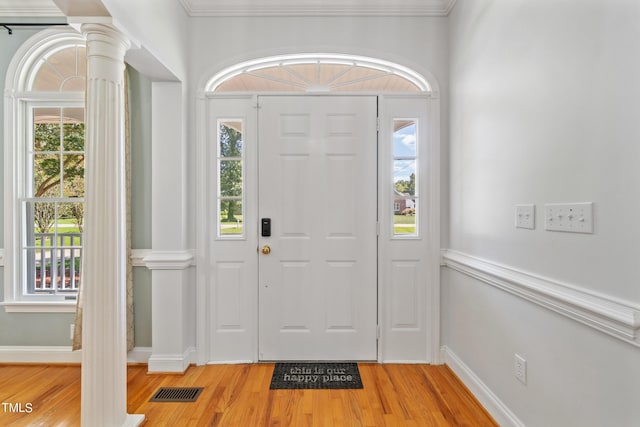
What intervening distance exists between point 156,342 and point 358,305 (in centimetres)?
159

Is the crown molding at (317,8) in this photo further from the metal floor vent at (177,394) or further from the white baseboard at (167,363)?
the metal floor vent at (177,394)

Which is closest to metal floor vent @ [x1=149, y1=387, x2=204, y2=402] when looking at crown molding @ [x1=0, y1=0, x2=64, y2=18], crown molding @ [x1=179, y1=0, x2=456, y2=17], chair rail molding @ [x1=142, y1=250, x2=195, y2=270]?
chair rail molding @ [x1=142, y1=250, x2=195, y2=270]

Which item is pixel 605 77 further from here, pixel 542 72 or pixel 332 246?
pixel 332 246

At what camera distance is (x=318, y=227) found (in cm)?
299

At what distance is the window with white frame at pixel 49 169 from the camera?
3.03 metres

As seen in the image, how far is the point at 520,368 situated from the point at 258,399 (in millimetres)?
1586

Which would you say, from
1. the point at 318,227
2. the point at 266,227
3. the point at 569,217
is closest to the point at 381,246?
the point at 318,227

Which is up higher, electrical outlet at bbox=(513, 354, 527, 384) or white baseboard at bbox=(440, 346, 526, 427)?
electrical outlet at bbox=(513, 354, 527, 384)

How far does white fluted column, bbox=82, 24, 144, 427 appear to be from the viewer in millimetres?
1890

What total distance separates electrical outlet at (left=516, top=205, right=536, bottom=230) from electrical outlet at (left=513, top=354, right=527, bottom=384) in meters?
0.69

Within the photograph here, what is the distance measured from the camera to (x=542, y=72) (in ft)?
5.72

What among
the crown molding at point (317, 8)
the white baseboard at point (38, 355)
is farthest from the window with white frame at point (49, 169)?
the crown molding at point (317, 8)

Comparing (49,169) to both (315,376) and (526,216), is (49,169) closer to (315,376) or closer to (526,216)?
(315,376)

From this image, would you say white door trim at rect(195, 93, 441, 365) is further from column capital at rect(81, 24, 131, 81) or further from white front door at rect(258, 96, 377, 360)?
column capital at rect(81, 24, 131, 81)
